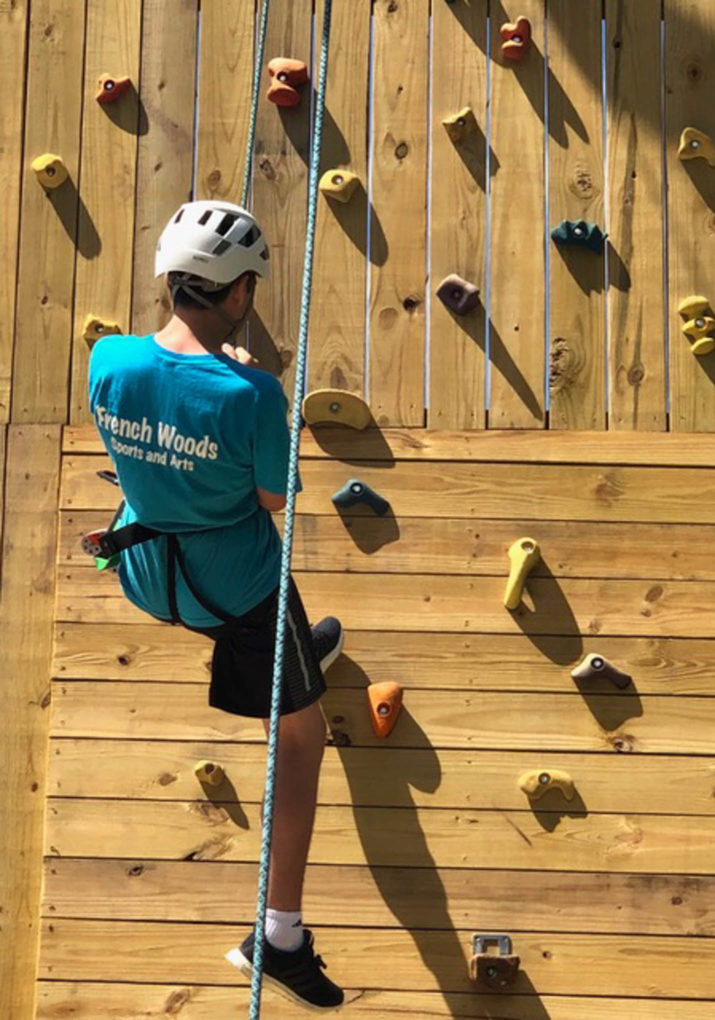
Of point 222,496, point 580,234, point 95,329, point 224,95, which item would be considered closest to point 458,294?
point 580,234

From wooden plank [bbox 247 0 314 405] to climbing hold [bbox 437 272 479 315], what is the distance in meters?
0.42

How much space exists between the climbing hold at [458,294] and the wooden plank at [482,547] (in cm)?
62

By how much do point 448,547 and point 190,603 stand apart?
3.81 feet

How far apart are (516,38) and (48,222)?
1.48 metres

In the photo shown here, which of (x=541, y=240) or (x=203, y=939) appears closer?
(x=203, y=939)

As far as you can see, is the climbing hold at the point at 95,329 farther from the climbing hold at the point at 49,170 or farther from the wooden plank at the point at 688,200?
the wooden plank at the point at 688,200

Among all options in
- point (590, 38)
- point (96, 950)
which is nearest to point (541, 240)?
point (590, 38)

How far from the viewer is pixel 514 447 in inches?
177

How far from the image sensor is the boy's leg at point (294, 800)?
3.43m

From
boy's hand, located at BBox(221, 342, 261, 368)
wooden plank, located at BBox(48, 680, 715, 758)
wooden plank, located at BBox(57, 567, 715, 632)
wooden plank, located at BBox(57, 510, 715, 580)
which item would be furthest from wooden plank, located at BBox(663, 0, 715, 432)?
boy's hand, located at BBox(221, 342, 261, 368)

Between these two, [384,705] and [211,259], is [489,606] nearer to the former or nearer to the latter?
[384,705]

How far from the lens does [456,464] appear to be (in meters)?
4.46

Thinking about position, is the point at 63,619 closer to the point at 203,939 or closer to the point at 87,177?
the point at 203,939

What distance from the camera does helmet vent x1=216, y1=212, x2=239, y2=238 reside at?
3266 millimetres
